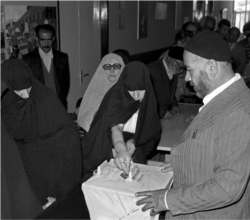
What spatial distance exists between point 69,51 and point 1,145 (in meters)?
3.32

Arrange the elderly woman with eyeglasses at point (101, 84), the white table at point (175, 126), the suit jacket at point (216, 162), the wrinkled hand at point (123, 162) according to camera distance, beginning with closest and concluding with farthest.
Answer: the suit jacket at point (216, 162), the wrinkled hand at point (123, 162), the white table at point (175, 126), the elderly woman with eyeglasses at point (101, 84)

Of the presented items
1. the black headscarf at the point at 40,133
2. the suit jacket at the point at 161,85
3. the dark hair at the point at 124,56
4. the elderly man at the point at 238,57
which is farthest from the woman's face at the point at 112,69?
the elderly man at the point at 238,57

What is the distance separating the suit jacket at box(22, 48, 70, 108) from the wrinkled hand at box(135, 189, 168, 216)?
→ 277cm

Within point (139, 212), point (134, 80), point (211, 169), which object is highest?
point (134, 80)

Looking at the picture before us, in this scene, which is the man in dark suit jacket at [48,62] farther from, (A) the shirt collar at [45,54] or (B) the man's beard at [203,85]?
Answer: (B) the man's beard at [203,85]

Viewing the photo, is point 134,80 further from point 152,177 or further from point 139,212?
point 139,212

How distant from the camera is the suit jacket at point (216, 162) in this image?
130cm

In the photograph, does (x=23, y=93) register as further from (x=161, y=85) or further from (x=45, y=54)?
(x=45, y=54)

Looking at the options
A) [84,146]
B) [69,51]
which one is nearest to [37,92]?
[84,146]

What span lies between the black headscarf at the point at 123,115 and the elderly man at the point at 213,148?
91cm

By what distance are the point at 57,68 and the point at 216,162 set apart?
3.15 m

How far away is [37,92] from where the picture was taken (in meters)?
2.37

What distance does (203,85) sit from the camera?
4.78 ft

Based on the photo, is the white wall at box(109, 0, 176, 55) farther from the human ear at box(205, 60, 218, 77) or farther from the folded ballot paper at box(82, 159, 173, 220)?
the human ear at box(205, 60, 218, 77)
